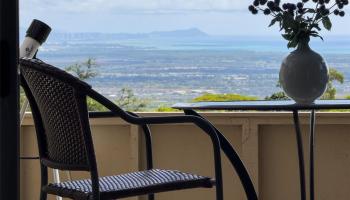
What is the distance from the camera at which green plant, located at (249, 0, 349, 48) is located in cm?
283

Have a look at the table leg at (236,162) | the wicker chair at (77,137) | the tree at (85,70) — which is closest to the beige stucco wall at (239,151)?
the table leg at (236,162)

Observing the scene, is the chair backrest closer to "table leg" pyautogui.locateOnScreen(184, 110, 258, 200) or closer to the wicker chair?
the wicker chair

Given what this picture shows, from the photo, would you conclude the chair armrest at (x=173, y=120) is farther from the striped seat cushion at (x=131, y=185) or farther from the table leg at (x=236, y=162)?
the table leg at (x=236, y=162)

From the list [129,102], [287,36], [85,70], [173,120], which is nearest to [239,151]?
[287,36]

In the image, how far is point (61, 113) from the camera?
241cm

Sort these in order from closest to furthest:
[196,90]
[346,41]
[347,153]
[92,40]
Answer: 1. [347,153]
2. [346,41]
3. [196,90]
4. [92,40]

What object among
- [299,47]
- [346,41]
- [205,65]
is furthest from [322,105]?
[205,65]

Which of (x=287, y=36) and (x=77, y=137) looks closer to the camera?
(x=77, y=137)

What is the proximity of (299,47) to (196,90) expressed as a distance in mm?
6892

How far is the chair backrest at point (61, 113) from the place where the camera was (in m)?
2.23

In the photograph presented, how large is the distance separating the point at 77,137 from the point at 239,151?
1.53 meters

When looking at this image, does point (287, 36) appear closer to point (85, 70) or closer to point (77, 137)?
point (77, 137)

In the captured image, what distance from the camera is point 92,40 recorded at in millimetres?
12461

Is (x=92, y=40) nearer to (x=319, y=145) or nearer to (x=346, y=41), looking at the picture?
(x=346, y=41)
